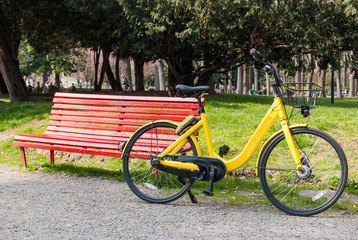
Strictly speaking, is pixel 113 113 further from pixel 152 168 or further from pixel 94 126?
pixel 152 168

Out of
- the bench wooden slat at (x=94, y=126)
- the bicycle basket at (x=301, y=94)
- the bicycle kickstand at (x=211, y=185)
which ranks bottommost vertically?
the bicycle kickstand at (x=211, y=185)

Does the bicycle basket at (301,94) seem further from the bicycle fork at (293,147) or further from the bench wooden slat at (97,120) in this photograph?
the bench wooden slat at (97,120)

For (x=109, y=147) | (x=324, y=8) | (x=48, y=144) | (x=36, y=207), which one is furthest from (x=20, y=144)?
(x=324, y=8)

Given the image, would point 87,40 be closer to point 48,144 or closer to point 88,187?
point 48,144

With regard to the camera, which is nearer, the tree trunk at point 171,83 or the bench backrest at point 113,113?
the bench backrest at point 113,113

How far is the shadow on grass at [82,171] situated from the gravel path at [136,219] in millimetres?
843

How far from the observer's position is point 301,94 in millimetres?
4238

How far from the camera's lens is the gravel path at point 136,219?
147 inches

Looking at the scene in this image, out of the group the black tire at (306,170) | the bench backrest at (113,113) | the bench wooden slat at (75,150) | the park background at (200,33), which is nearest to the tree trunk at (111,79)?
the park background at (200,33)

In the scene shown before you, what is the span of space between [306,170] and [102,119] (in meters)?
3.09

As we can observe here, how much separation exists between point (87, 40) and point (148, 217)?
16.3m

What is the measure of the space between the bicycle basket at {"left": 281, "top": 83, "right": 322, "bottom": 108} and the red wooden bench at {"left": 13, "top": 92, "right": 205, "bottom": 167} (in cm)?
157

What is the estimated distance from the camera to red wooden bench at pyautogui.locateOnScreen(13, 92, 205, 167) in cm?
582

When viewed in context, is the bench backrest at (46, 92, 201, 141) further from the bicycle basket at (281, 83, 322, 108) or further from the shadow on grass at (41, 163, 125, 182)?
the bicycle basket at (281, 83, 322, 108)
